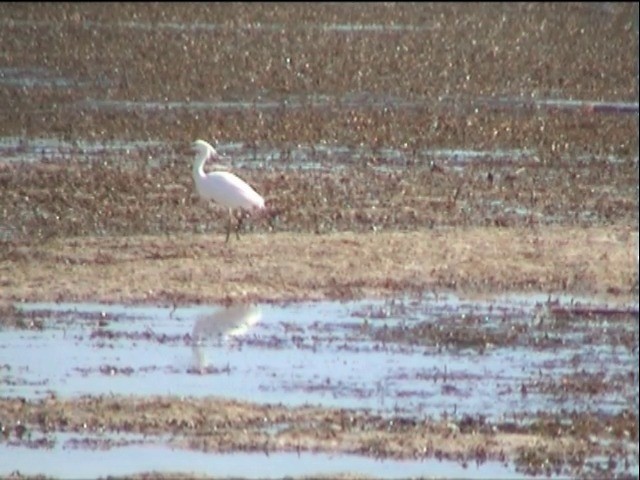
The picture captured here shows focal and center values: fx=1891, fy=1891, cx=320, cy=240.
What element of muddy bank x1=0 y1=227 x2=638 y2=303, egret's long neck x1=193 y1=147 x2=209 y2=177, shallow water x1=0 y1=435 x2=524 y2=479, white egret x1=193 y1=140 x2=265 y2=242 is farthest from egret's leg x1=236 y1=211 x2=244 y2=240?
shallow water x1=0 y1=435 x2=524 y2=479

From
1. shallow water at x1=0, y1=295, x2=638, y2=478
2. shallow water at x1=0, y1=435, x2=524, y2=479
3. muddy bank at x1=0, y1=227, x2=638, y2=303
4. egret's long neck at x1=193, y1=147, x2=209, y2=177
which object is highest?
egret's long neck at x1=193, y1=147, x2=209, y2=177

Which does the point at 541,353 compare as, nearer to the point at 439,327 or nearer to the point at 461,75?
the point at 439,327

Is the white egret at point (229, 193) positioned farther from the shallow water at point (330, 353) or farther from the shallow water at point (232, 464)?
the shallow water at point (232, 464)

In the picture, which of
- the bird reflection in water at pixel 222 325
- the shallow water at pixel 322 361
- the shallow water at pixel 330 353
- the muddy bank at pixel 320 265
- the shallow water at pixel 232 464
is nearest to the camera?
the shallow water at pixel 232 464

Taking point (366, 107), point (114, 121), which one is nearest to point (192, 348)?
point (114, 121)

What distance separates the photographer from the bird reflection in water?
1151 cm

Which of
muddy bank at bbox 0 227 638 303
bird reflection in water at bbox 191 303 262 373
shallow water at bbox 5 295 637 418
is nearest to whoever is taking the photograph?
shallow water at bbox 5 295 637 418

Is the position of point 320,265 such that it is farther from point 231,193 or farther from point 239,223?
point 239,223

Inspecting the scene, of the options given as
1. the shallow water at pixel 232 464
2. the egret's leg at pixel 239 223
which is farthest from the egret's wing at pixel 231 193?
→ the shallow water at pixel 232 464

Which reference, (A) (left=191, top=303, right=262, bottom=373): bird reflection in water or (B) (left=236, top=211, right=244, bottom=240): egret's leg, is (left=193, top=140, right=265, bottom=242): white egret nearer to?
(B) (left=236, top=211, right=244, bottom=240): egret's leg

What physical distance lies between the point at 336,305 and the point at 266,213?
10.8 ft

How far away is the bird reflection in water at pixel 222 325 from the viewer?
1151 centimetres

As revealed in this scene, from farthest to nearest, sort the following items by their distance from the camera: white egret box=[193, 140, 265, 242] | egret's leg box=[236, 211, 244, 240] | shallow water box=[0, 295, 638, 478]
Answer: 1. white egret box=[193, 140, 265, 242]
2. egret's leg box=[236, 211, 244, 240]
3. shallow water box=[0, 295, 638, 478]

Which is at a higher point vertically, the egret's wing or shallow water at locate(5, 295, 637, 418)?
the egret's wing
